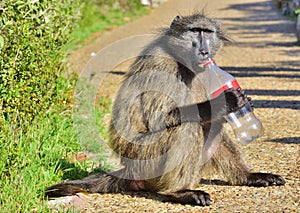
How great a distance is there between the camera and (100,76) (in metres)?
10.1

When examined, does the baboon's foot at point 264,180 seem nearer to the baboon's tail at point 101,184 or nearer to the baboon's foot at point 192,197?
the baboon's foot at point 192,197

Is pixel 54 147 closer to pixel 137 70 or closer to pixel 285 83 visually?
pixel 137 70

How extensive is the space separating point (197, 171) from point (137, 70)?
0.88 m

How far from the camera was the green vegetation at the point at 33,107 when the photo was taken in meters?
4.27

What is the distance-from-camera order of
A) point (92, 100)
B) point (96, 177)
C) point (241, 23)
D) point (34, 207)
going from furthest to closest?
point (241, 23), point (92, 100), point (96, 177), point (34, 207)

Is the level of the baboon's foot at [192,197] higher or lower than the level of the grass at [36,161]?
lower

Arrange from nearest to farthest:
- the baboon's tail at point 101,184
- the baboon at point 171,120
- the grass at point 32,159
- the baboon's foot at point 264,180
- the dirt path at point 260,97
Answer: the grass at point 32,159, the baboon at point 171,120, the dirt path at point 260,97, the baboon's tail at point 101,184, the baboon's foot at point 264,180

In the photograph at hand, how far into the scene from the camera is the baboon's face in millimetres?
4402

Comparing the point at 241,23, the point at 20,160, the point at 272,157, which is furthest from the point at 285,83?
the point at 241,23

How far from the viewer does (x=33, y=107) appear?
525cm

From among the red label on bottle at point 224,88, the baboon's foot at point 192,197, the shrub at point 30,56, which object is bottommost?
the baboon's foot at point 192,197

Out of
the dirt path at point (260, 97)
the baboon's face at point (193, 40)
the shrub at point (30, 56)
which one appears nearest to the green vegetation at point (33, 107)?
the shrub at point (30, 56)

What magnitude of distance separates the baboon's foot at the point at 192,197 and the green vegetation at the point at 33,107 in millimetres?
959

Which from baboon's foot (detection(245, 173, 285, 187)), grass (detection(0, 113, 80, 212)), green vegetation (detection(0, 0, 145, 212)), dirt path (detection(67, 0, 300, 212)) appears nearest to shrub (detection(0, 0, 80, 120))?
green vegetation (detection(0, 0, 145, 212))
